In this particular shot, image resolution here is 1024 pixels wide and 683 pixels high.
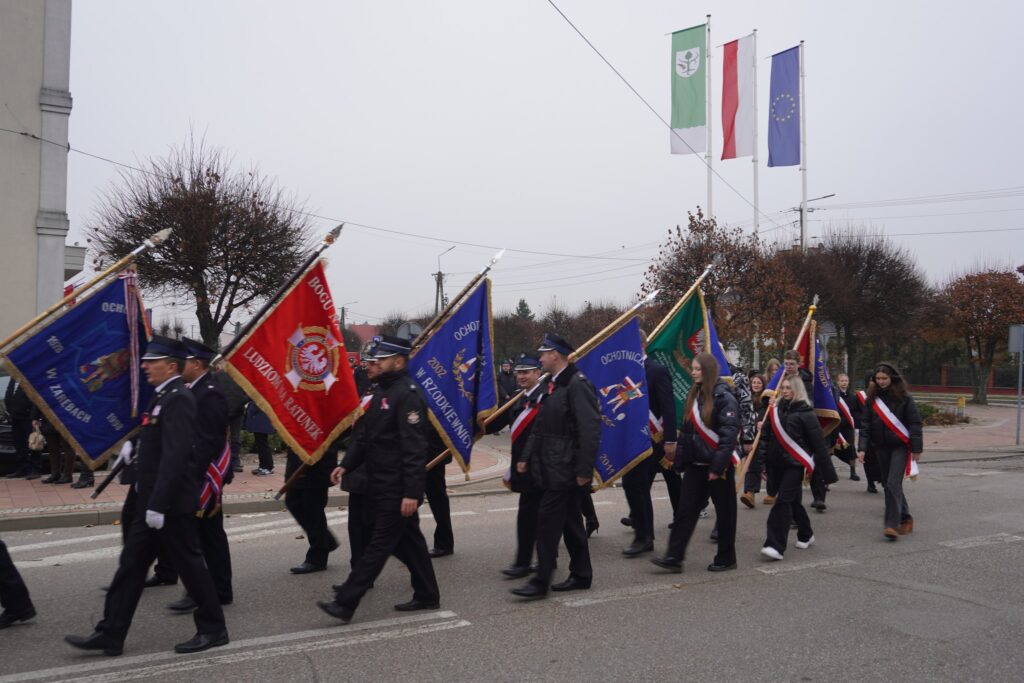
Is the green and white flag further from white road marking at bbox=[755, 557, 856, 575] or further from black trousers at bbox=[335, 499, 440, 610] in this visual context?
black trousers at bbox=[335, 499, 440, 610]

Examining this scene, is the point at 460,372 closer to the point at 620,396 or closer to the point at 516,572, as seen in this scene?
the point at 620,396

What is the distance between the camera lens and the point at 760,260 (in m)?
22.9

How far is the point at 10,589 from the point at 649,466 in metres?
5.36

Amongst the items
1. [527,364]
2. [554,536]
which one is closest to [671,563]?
[554,536]

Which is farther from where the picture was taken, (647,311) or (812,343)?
(647,311)

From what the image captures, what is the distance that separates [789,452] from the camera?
7.70 meters

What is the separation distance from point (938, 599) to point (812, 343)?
13.1 feet

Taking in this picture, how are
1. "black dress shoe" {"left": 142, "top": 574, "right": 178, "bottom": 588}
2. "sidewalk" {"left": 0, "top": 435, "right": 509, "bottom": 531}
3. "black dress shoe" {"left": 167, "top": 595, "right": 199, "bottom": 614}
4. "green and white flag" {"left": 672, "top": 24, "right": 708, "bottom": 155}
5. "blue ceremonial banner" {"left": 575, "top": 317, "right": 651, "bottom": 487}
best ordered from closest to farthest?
"black dress shoe" {"left": 167, "top": 595, "right": 199, "bottom": 614}, "black dress shoe" {"left": 142, "top": 574, "right": 178, "bottom": 588}, "blue ceremonial banner" {"left": 575, "top": 317, "right": 651, "bottom": 487}, "sidewalk" {"left": 0, "top": 435, "right": 509, "bottom": 531}, "green and white flag" {"left": 672, "top": 24, "right": 708, "bottom": 155}

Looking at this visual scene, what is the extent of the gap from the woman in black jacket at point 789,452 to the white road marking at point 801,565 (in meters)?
0.13

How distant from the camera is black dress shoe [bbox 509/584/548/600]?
243 inches

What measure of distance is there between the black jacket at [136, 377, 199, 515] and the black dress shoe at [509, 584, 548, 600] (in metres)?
2.33

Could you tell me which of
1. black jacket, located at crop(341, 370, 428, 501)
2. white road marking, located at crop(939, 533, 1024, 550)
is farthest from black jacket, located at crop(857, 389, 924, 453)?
black jacket, located at crop(341, 370, 428, 501)

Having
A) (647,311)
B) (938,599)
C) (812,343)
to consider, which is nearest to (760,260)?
(647,311)

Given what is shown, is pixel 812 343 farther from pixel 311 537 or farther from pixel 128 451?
pixel 128 451
